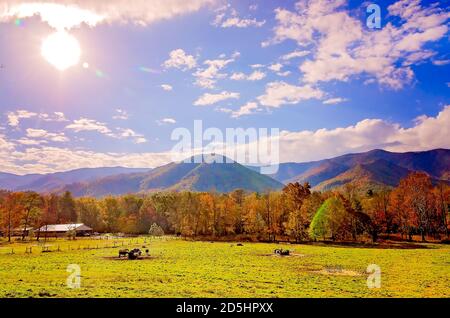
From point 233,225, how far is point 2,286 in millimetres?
81145

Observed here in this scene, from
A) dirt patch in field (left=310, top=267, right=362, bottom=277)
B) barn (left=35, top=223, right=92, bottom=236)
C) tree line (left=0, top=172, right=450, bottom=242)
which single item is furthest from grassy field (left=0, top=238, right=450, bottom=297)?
barn (left=35, top=223, right=92, bottom=236)

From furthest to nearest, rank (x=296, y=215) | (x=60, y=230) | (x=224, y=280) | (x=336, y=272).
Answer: (x=60, y=230)
(x=296, y=215)
(x=336, y=272)
(x=224, y=280)

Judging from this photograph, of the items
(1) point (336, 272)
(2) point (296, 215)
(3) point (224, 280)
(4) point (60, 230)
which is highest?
(2) point (296, 215)

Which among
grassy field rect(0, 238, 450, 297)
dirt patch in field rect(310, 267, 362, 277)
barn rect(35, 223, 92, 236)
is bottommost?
barn rect(35, 223, 92, 236)

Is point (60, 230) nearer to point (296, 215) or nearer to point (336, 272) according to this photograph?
point (296, 215)

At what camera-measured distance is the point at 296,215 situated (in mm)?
88938

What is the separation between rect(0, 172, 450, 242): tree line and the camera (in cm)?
8775

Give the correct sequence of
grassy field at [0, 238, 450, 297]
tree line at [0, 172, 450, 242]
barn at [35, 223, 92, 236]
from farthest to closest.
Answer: barn at [35, 223, 92, 236] < tree line at [0, 172, 450, 242] < grassy field at [0, 238, 450, 297]

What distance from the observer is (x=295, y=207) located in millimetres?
97625

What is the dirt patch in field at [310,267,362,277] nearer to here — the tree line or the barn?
the tree line

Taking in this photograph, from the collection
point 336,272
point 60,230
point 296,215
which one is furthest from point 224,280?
point 60,230

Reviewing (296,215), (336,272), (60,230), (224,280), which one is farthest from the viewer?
(60,230)

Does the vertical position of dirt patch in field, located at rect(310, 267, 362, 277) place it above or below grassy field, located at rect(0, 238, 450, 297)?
below

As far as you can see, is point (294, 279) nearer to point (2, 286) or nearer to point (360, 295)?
point (360, 295)
